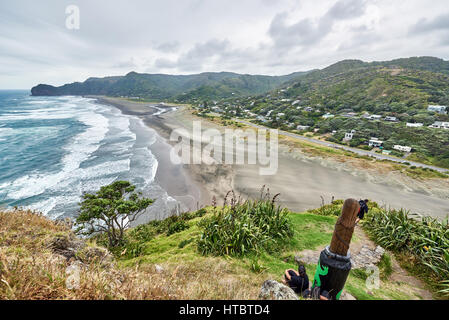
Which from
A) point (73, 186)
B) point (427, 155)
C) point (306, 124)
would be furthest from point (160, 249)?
point (306, 124)

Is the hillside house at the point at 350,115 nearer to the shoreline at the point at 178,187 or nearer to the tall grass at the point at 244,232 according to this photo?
the shoreline at the point at 178,187

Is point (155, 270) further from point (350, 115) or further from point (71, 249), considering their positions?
point (350, 115)

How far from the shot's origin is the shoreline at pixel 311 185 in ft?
62.9

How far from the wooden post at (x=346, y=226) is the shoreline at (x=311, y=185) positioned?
14.9 m

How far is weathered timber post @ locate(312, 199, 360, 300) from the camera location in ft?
9.46

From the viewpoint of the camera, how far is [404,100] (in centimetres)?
7175

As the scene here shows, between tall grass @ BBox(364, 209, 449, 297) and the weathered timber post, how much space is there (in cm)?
430

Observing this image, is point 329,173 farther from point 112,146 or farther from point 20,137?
point 20,137

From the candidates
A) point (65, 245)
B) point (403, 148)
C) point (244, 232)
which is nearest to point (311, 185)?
point (244, 232)

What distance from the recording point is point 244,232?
6.95m

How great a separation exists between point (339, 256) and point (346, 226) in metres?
0.52

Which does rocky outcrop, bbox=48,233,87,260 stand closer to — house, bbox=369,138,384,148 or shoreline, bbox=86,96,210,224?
shoreline, bbox=86,96,210,224

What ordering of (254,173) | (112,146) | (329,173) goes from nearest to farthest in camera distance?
(254,173)
(329,173)
(112,146)
